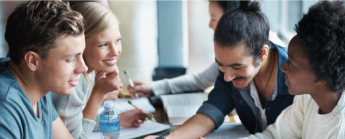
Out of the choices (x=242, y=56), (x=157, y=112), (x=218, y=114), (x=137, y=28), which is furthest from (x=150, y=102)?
(x=137, y=28)

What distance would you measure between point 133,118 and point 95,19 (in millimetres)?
480

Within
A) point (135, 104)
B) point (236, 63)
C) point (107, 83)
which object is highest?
point (236, 63)

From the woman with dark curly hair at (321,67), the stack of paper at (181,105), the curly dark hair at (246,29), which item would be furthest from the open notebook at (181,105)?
the woman with dark curly hair at (321,67)

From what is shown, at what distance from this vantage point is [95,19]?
1490mm

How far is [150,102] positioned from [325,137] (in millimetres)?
1090

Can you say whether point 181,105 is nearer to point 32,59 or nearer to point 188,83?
point 188,83

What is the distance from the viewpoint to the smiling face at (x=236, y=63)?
1.41 meters

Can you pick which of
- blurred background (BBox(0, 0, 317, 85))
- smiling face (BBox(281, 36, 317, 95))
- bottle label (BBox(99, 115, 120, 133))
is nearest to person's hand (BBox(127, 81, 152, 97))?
blurred background (BBox(0, 0, 317, 85))

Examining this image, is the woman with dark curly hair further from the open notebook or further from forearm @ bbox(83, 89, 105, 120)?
forearm @ bbox(83, 89, 105, 120)

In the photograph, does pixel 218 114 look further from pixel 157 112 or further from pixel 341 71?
pixel 341 71

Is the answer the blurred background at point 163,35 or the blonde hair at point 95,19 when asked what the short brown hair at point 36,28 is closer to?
the blonde hair at point 95,19

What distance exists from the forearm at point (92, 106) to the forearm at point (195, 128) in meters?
0.34

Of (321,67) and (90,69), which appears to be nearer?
(321,67)

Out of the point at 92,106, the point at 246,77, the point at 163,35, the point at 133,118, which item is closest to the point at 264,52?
the point at 246,77
